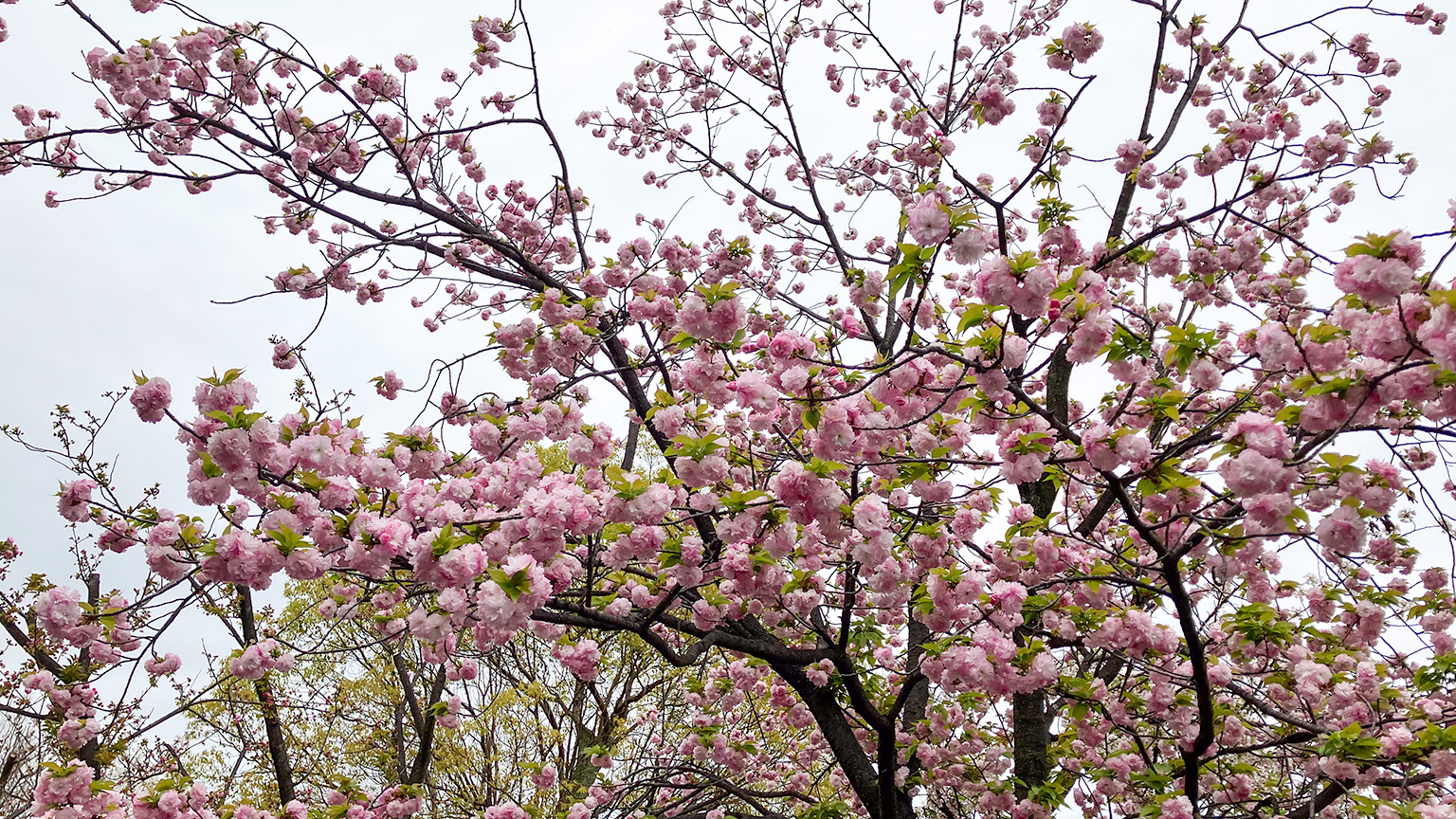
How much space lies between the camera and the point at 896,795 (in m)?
5.15

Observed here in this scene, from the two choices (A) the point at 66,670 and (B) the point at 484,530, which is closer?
(B) the point at 484,530

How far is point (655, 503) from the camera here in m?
3.52

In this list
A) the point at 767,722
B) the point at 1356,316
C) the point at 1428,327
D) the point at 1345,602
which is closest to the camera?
the point at 1428,327

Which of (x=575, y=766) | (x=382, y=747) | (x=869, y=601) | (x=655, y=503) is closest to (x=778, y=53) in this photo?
(x=869, y=601)

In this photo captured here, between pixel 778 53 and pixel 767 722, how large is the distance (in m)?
7.99

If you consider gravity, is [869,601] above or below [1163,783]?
above

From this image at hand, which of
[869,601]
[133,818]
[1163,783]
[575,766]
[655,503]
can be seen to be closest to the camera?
[655,503]

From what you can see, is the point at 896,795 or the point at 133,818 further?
the point at 896,795

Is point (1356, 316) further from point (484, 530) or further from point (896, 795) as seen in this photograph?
point (896, 795)

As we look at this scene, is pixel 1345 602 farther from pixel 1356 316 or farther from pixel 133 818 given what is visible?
pixel 133 818

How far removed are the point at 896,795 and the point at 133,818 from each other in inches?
175

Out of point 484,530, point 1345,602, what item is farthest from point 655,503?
point 1345,602

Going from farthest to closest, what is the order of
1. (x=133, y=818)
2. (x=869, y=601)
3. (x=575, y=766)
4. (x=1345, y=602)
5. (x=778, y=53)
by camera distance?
(x=575, y=766) → (x=778, y=53) → (x=869, y=601) → (x=1345, y=602) → (x=133, y=818)

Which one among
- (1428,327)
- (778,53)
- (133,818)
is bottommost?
(133,818)
